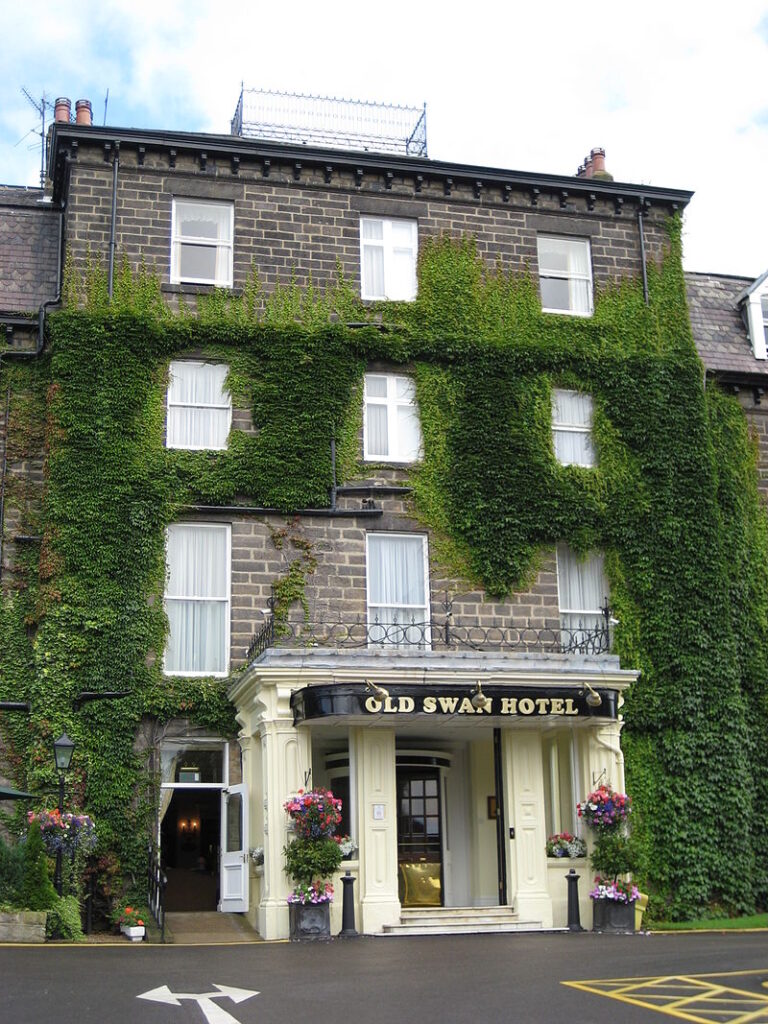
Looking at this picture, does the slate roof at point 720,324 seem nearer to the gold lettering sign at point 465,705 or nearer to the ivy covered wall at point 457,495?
the ivy covered wall at point 457,495

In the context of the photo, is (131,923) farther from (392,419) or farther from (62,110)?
(62,110)

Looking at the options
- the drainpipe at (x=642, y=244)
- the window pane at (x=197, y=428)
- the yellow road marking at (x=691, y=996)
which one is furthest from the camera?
the drainpipe at (x=642, y=244)

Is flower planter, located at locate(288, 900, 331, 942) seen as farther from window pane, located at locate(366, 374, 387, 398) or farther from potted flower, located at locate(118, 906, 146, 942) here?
window pane, located at locate(366, 374, 387, 398)

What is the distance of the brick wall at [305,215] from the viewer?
2436 cm

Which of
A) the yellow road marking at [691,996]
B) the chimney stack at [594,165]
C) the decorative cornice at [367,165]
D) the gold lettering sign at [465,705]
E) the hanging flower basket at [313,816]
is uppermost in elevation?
the chimney stack at [594,165]

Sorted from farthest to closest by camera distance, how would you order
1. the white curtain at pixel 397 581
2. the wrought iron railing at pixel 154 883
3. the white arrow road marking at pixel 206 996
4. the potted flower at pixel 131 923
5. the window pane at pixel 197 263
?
the window pane at pixel 197 263 → the white curtain at pixel 397 581 → the wrought iron railing at pixel 154 883 → the potted flower at pixel 131 923 → the white arrow road marking at pixel 206 996

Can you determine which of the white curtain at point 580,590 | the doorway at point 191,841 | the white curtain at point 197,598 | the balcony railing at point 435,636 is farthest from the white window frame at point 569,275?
the doorway at point 191,841

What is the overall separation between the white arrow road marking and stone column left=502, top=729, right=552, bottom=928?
817 cm

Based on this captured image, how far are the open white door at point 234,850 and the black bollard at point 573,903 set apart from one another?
5.20 meters

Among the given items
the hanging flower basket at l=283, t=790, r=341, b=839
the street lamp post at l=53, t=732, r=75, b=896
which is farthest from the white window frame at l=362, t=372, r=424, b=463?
the street lamp post at l=53, t=732, r=75, b=896

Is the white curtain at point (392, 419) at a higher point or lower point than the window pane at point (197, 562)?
higher

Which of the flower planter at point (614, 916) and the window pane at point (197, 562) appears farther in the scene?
the window pane at point (197, 562)

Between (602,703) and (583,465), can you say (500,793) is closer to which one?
(602,703)

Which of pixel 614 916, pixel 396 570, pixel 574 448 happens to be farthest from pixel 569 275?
pixel 614 916
